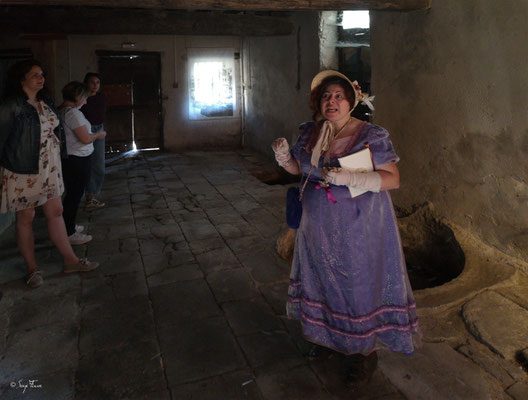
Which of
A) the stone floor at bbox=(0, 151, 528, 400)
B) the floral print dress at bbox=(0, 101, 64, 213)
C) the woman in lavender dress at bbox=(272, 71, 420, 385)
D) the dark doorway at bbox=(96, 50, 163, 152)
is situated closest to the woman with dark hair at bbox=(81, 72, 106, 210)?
the stone floor at bbox=(0, 151, 528, 400)

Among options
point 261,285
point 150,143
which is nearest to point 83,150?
point 261,285

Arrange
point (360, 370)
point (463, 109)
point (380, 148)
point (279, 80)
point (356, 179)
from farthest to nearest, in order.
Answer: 1. point (279, 80)
2. point (463, 109)
3. point (360, 370)
4. point (380, 148)
5. point (356, 179)

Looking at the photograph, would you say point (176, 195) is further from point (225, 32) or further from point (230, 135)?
point (230, 135)

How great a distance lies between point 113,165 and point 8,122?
6.71 meters

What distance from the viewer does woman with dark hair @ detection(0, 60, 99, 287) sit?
366 cm

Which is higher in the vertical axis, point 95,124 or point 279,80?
point 279,80

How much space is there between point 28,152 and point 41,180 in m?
0.27

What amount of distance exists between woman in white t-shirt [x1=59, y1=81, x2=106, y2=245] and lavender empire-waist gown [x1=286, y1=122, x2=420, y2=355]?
3.15 m

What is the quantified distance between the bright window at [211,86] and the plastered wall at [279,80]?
527mm

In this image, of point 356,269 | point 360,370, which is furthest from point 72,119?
point 360,370

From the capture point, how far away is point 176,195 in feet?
24.4

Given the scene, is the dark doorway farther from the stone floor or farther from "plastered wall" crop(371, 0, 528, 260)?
"plastered wall" crop(371, 0, 528, 260)

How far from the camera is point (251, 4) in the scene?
4383mm

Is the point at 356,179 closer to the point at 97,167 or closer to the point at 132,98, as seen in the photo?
the point at 97,167
